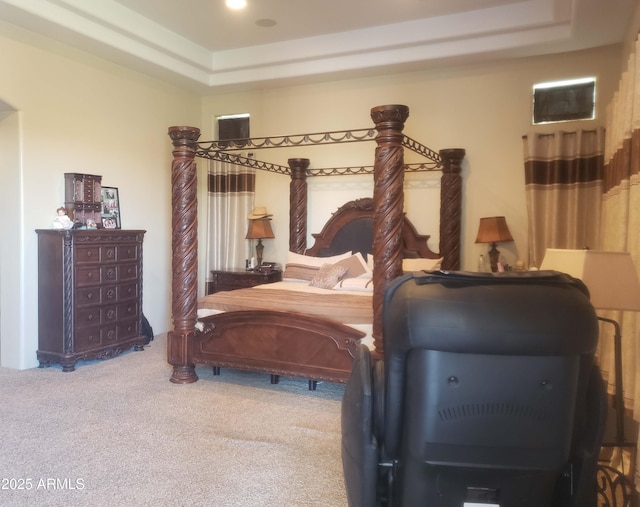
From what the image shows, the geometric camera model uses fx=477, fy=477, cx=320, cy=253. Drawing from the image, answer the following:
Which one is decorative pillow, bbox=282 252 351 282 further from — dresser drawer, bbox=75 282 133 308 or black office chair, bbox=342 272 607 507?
black office chair, bbox=342 272 607 507

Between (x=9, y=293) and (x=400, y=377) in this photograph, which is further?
(x=9, y=293)

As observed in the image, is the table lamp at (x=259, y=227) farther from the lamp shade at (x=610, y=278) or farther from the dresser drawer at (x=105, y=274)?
the lamp shade at (x=610, y=278)

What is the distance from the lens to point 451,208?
4945 millimetres

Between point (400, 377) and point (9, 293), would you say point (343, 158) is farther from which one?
point (400, 377)

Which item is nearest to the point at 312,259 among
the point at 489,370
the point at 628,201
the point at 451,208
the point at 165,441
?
the point at 451,208

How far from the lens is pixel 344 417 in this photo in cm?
137

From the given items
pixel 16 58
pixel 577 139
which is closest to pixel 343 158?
pixel 577 139

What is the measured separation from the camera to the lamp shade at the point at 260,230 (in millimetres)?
5778

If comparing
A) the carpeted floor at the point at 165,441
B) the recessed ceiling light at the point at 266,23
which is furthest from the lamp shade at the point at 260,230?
the recessed ceiling light at the point at 266,23

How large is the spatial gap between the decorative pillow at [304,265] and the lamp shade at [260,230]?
0.50m

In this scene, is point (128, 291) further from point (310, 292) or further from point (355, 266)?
point (355, 266)

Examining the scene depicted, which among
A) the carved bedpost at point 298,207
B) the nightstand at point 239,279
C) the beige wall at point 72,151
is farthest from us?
the carved bedpost at point 298,207

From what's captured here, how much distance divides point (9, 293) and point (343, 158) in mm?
3698

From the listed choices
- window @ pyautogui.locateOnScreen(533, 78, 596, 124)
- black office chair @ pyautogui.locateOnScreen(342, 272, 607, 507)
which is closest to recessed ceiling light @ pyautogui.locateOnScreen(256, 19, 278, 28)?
window @ pyautogui.locateOnScreen(533, 78, 596, 124)
